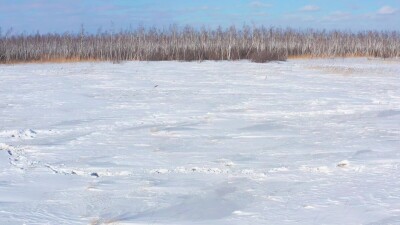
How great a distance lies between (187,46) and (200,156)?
20.0 m

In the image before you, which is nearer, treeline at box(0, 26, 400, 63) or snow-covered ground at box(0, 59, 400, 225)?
snow-covered ground at box(0, 59, 400, 225)

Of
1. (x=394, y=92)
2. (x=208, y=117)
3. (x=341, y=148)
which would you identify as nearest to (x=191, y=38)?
(x=394, y=92)

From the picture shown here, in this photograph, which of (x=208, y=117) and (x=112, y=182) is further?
(x=208, y=117)

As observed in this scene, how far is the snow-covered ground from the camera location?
156 inches

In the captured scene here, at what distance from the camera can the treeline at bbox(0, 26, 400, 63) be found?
82.0 feet

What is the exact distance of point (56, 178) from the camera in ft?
15.9

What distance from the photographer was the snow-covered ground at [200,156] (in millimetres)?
3971

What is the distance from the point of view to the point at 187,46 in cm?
2542

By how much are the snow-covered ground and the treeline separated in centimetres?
1381

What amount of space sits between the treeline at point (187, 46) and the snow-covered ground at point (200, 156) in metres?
13.8

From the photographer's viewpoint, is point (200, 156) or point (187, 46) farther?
point (187, 46)

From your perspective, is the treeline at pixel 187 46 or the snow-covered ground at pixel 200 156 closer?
the snow-covered ground at pixel 200 156

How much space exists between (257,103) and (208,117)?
1.54 metres

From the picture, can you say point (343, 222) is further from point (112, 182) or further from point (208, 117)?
point (208, 117)
